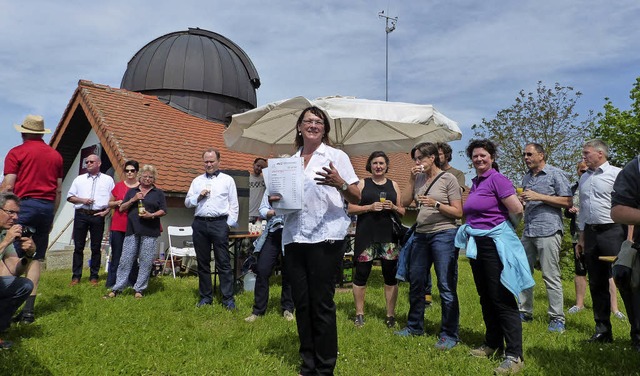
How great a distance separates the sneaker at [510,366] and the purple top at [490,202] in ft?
3.42

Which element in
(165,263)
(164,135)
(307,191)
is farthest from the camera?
(164,135)

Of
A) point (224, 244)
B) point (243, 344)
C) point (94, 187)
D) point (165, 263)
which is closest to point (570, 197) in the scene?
point (243, 344)

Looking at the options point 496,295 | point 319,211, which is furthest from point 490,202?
point 319,211

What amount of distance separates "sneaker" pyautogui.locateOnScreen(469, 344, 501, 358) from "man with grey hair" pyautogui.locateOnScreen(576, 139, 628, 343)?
1234 millimetres

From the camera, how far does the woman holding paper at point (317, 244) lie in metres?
3.04

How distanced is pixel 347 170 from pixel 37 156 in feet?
12.0

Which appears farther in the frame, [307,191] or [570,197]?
[570,197]

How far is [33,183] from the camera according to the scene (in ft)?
15.1

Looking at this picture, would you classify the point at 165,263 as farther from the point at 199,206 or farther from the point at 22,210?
the point at 22,210

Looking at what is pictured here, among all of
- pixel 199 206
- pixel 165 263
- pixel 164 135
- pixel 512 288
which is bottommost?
pixel 165 263

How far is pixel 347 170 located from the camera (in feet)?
10.4

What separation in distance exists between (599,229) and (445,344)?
6.83ft

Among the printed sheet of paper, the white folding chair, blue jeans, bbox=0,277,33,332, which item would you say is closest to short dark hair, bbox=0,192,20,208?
blue jeans, bbox=0,277,33,332

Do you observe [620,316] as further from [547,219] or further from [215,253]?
[215,253]
